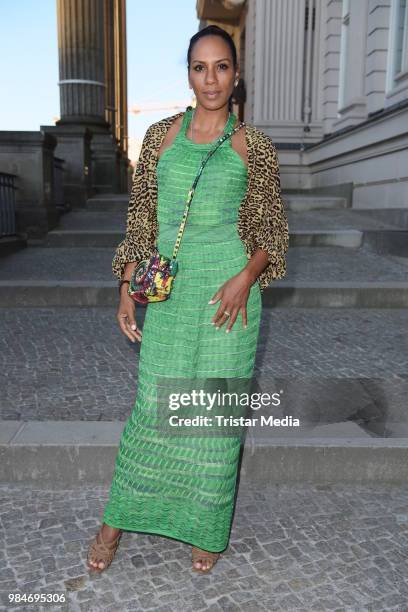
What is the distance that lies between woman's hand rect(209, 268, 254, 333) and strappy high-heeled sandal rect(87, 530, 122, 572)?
3.36 feet

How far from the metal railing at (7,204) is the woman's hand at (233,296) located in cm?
808

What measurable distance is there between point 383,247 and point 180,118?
732cm

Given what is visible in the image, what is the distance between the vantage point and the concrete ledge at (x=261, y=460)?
9.83ft

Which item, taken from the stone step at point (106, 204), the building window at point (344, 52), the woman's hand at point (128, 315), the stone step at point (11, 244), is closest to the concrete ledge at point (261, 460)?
the woman's hand at point (128, 315)

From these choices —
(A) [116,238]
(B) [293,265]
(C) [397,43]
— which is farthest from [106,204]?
(C) [397,43]

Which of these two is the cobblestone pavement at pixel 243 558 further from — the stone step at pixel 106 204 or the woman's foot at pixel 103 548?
the stone step at pixel 106 204

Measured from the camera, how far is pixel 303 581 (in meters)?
2.23

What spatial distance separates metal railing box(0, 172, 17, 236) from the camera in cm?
965

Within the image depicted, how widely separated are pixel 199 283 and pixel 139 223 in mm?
375

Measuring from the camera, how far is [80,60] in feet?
48.5

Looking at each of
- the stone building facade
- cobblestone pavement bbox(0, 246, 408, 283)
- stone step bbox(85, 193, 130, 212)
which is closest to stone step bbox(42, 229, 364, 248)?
cobblestone pavement bbox(0, 246, 408, 283)

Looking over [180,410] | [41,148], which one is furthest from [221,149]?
[41,148]

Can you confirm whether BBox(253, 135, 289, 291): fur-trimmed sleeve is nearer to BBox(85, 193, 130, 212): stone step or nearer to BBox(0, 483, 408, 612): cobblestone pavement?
BBox(0, 483, 408, 612): cobblestone pavement

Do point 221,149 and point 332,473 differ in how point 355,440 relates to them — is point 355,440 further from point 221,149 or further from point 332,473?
point 221,149
